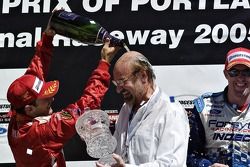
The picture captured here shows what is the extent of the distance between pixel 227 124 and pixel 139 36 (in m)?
1.00

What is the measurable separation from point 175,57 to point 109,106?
516mm

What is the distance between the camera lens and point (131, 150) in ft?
9.83

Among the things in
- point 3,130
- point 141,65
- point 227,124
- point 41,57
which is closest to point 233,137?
point 227,124

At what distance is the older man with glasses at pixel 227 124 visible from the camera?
11.0 feet

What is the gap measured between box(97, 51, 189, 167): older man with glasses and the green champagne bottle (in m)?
0.44

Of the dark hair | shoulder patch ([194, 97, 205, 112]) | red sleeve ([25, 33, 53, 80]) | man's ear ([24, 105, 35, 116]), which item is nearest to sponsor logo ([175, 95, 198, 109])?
shoulder patch ([194, 97, 205, 112])

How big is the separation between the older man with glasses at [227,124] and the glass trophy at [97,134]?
1.93 feet

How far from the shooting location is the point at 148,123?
298 centimetres

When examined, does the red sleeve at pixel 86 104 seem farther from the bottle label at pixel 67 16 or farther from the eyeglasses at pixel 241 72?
the eyeglasses at pixel 241 72

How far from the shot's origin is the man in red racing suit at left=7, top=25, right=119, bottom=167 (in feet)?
11.4

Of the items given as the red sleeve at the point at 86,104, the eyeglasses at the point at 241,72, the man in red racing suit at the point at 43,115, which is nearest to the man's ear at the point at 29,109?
the man in red racing suit at the point at 43,115

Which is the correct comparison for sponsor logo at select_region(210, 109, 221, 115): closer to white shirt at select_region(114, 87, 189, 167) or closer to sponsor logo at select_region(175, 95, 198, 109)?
white shirt at select_region(114, 87, 189, 167)

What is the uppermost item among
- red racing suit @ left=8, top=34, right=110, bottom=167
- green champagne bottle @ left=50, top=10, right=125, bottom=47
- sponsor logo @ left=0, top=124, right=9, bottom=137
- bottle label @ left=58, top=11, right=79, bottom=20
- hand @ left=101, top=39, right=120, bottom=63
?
bottle label @ left=58, top=11, right=79, bottom=20

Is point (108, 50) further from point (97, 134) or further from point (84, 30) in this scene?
point (97, 134)
